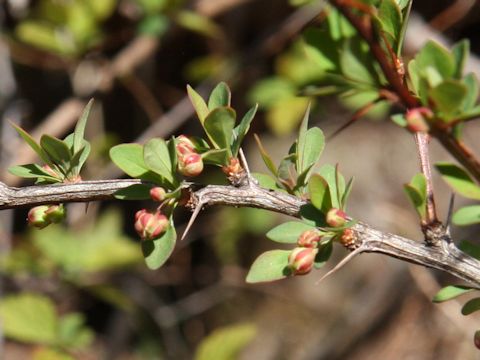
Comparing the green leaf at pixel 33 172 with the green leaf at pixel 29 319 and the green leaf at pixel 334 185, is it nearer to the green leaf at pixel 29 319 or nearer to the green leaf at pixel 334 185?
the green leaf at pixel 334 185

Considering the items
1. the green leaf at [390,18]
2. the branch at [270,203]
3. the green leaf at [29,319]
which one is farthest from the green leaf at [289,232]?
the green leaf at [29,319]

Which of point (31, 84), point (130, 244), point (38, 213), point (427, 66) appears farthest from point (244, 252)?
point (427, 66)

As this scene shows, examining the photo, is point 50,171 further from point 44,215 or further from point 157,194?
point 157,194

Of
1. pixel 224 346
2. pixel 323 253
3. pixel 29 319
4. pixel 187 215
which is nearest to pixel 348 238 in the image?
pixel 323 253

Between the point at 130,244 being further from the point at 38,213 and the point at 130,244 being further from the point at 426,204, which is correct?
the point at 426,204

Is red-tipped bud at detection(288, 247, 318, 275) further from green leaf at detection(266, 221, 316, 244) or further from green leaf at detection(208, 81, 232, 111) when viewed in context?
green leaf at detection(208, 81, 232, 111)

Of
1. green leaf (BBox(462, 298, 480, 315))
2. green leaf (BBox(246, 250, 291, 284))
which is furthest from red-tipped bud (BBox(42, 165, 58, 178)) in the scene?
green leaf (BBox(462, 298, 480, 315))
